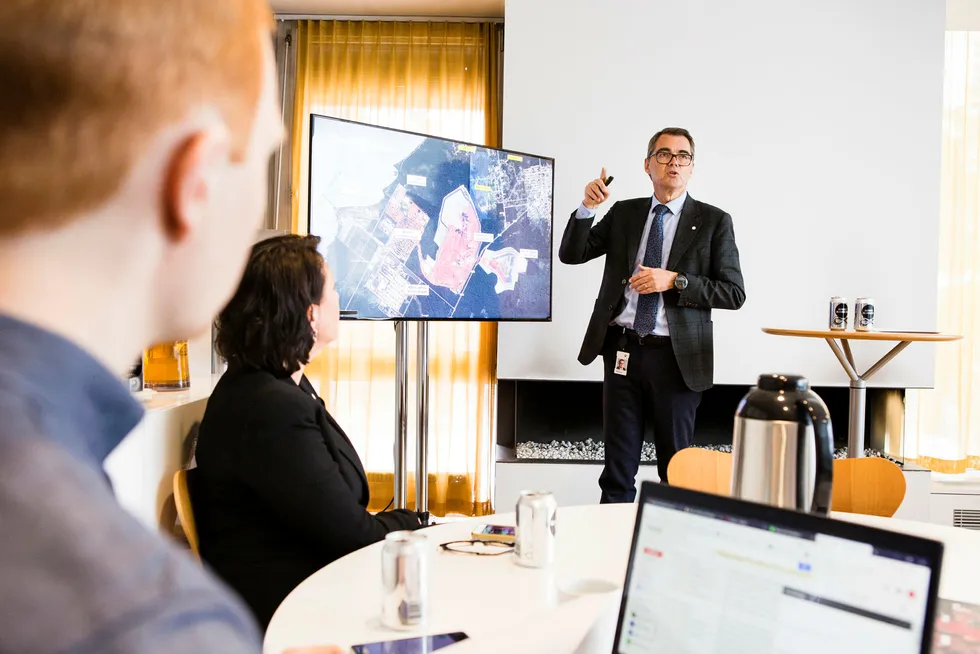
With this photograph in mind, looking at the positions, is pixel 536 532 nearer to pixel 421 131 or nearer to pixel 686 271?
pixel 686 271

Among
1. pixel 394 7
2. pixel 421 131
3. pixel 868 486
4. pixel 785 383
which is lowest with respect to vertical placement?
pixel 868 486

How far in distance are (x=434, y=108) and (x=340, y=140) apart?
1.93 meters

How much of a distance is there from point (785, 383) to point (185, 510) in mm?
1162

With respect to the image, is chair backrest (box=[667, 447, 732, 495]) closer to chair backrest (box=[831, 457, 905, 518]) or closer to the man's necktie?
chair backrest (box=[831, 457, 905, 518])

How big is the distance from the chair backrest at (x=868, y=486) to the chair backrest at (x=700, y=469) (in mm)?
275

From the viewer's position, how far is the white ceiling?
4176 mm

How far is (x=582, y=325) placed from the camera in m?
3.72

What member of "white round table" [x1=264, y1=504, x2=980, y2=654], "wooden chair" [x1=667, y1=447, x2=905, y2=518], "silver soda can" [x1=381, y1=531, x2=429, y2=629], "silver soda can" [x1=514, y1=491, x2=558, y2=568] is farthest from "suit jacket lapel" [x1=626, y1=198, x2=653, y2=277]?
"silver soda can" [x1=381, y1=531, x2=429, y2=629]

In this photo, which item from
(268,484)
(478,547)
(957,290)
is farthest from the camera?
(957,290)

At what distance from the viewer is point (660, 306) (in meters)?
2.84

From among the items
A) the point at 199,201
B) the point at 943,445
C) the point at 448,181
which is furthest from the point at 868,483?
the point at 943,445

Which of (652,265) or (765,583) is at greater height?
Result: (652,265)

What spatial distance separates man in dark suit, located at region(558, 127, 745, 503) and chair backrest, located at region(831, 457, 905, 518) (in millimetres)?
852

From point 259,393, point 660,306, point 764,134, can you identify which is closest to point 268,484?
point 259,393
